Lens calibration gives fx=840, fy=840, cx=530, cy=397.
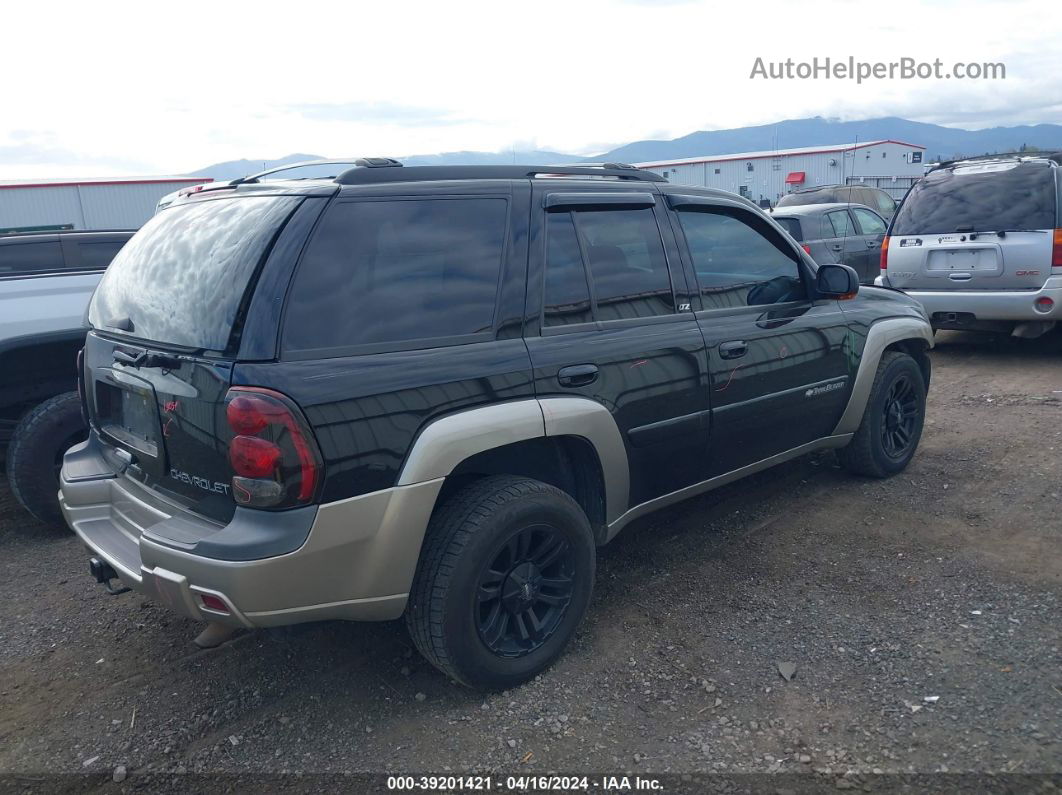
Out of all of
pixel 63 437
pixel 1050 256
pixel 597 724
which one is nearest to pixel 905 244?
pixel 1050 256

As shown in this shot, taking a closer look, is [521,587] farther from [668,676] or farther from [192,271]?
[192,271]

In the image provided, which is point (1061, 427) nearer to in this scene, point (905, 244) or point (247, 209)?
point (905, 244)

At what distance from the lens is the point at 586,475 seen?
3504mm

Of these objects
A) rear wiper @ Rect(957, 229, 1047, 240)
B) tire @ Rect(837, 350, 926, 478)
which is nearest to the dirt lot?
tire @ Rect(837, 350, 926, 478)

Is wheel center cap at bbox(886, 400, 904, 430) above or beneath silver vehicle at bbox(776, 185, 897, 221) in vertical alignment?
beneath

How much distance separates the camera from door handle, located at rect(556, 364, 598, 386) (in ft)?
10.5

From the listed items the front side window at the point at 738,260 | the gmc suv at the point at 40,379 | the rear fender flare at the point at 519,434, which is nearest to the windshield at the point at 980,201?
the front side window at the point at 738,260

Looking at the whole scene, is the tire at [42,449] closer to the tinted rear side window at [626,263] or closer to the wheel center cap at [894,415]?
the tinted rear side window at [626,263]

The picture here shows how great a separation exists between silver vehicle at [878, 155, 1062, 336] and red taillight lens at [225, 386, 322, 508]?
291 inches

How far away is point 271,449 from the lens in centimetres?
255

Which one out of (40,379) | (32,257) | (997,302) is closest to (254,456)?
(40,379)

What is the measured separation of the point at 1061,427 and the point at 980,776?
4.41m

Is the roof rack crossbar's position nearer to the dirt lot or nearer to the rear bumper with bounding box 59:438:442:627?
the rear bumper with bounding box 59:438:442:627

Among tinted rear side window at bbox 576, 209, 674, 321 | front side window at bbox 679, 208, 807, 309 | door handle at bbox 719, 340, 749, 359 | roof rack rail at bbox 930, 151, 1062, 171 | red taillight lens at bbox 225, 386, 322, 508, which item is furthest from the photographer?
roof rack rail at bbox 930, 151, 1062, 171
